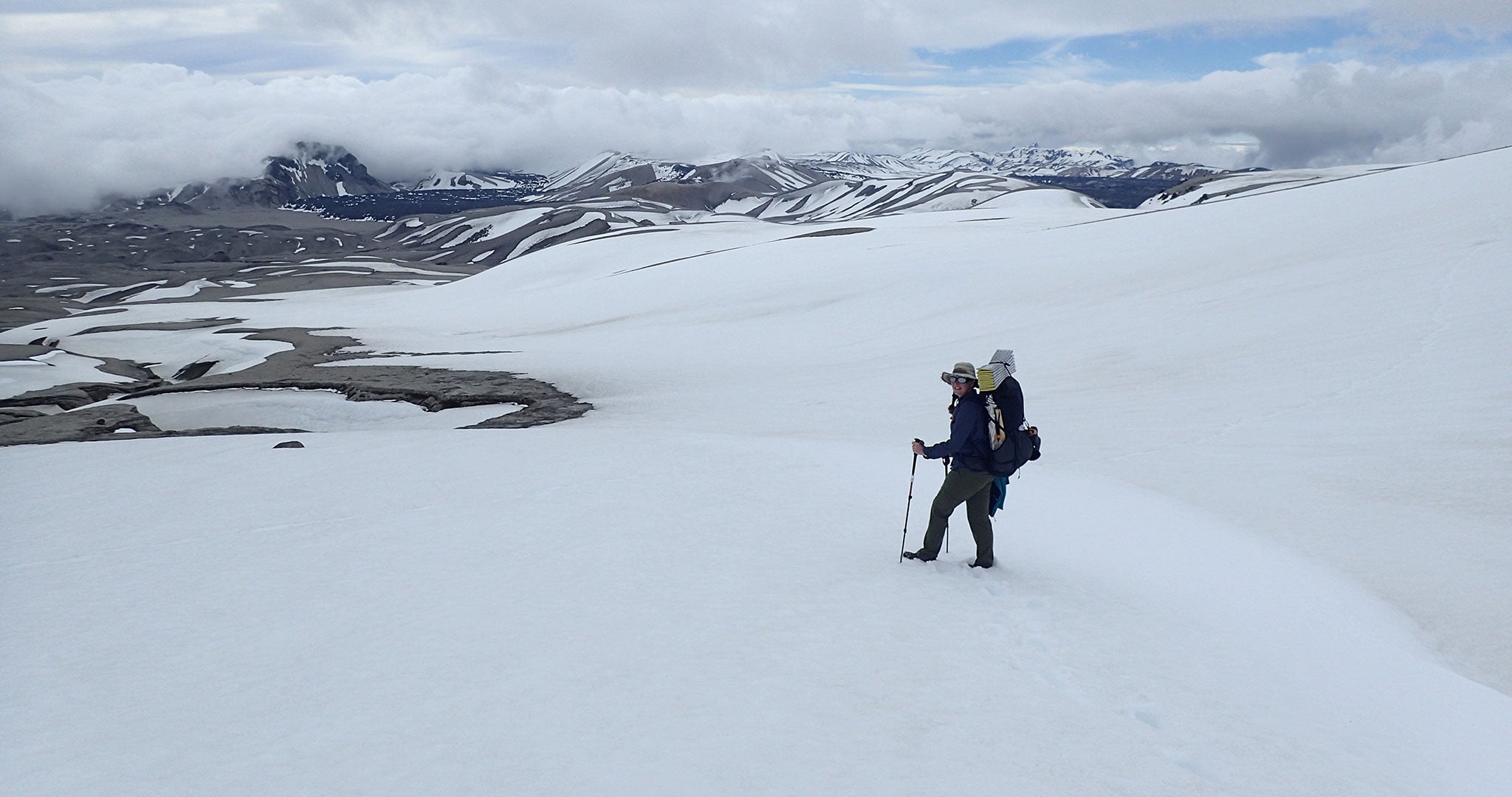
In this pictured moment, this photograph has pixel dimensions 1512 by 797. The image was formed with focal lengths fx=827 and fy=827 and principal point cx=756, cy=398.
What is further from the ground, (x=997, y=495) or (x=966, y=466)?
(x=966, y=466)

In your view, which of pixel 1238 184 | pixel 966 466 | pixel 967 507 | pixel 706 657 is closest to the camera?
pixel 706 657

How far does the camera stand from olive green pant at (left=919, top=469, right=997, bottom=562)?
7109mm

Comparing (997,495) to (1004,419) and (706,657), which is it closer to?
(1004,419)

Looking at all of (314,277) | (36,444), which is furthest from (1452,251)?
(314,277)

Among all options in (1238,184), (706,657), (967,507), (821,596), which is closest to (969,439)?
(967,507)

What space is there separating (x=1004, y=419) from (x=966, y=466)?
20.7 inches

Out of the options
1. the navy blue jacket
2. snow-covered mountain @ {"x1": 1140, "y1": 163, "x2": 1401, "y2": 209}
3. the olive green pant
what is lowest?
the olive green pant

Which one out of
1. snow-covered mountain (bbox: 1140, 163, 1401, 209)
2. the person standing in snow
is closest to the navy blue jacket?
the person standing in snow

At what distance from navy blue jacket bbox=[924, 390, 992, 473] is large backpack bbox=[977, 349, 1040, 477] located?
5 cm

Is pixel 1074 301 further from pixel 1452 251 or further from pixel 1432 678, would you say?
pixel 1432 678

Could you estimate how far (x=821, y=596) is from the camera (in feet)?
22.4

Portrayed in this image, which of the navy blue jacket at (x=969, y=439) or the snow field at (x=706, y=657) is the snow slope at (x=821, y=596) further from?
the navy blue jacket at (x=969, y=439)

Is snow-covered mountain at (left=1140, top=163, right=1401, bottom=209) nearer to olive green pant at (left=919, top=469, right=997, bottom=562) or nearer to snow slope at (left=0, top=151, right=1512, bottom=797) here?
snow slope at (left=0, top=151, right=1512, bottom=797)

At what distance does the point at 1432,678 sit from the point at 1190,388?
10631 millimetres
